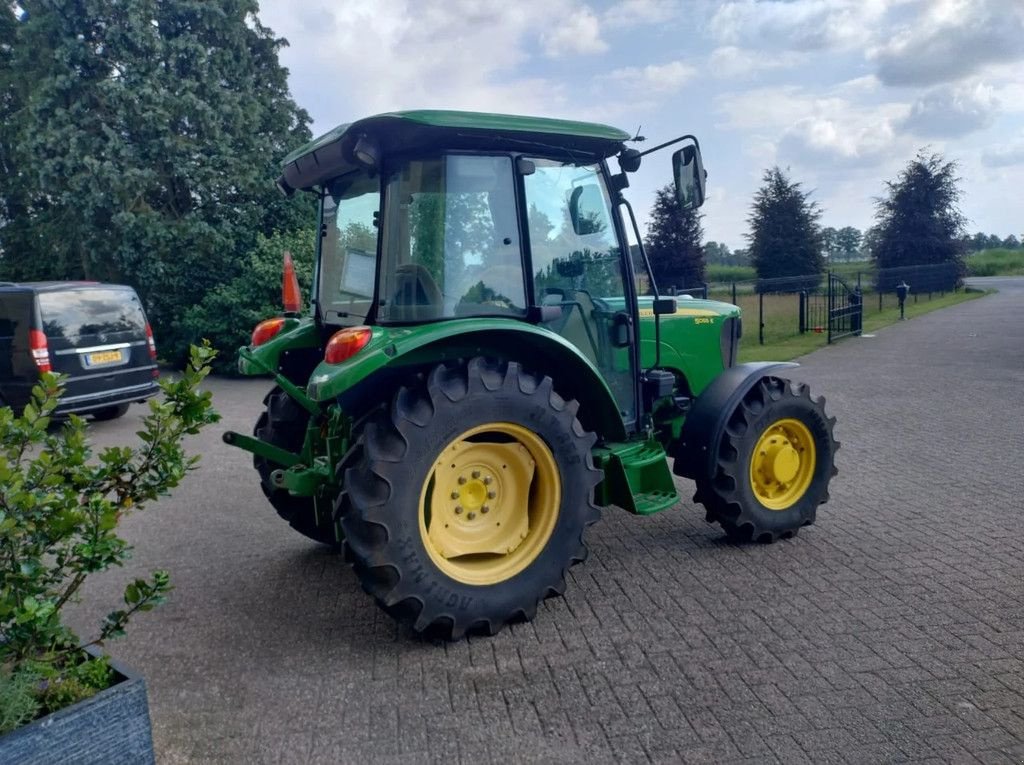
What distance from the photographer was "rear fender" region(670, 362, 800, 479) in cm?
472

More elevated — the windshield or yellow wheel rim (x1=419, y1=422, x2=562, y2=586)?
the windshield

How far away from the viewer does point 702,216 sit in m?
29.2

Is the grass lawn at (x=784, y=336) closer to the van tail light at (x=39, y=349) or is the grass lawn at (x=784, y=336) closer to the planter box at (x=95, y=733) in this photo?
the van tail light at (x=39, y=349)

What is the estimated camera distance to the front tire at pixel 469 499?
3523 mm

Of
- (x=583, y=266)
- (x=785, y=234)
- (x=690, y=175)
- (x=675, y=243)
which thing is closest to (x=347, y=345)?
(x=583, y=266)

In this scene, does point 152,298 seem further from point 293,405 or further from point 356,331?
point 356,331

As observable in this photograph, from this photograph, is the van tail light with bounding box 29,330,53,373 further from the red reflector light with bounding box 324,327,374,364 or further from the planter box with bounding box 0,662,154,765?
the planter box with bounding box 0,662,154,765

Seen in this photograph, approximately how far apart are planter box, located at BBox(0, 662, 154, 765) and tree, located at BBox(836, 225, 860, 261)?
4860 cm

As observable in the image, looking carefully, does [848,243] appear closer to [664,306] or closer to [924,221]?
[924,221]

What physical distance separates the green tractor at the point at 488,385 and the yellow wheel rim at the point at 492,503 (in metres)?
0.01

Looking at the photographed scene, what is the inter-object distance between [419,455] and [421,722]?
3.54 feet

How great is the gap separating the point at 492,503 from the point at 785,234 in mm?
31111

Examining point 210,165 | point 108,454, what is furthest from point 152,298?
point 108,454

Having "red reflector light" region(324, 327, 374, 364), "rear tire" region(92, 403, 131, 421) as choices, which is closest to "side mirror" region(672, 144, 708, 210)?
"red reflector light" region(324, 327, 374, 364)
